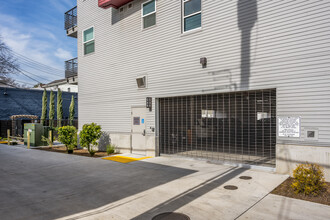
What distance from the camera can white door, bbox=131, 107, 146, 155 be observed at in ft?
34.7

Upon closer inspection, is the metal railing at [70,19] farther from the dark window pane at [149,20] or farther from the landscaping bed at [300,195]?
the landscaping bed at [300,195]

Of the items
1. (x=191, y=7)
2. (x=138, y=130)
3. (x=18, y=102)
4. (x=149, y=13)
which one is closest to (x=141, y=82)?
(x=138, y=130)

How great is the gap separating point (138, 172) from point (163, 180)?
1315mm

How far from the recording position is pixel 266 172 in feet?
22.8

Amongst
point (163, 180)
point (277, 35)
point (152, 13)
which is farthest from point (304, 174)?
point (152, 13)

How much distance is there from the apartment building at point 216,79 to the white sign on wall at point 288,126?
3cm

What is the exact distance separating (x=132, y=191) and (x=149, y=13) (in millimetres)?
7872

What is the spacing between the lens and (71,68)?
15.5 m

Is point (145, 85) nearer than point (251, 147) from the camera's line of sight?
No

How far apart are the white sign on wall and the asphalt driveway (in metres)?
1.22

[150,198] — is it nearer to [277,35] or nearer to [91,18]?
[277,35]

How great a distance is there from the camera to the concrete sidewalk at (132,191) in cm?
437

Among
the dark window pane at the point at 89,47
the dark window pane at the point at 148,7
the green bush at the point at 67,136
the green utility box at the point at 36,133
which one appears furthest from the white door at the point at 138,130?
the green utility box at the point at 36,133

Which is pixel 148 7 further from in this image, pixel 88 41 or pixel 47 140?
pixel 47 140
